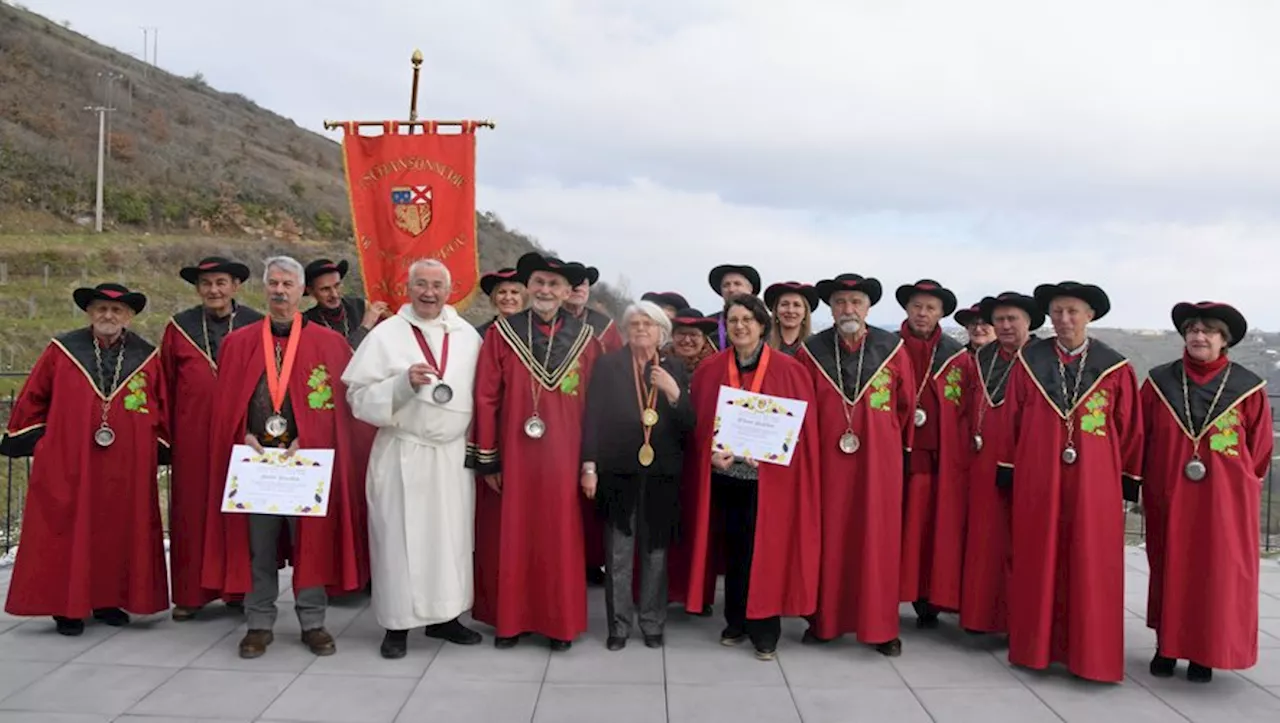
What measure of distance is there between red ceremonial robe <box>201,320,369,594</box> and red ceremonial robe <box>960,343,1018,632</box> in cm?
342

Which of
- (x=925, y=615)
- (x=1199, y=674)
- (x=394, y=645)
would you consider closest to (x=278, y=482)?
(x=394, y=645)

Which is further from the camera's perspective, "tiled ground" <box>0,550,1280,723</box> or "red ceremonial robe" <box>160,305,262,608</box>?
"red ceremonial robe" <box>160,305,262,608</box>

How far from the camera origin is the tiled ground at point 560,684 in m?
4.70

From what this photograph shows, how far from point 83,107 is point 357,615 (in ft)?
138

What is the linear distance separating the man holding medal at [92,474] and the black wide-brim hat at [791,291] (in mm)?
3621

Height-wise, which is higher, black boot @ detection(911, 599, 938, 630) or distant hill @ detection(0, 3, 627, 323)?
distant hill @ detection(0, 3, 627, 323)

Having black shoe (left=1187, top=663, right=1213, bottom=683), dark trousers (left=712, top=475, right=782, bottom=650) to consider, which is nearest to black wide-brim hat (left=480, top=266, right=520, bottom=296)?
dark trousers (left=712, top=475, right=782, bottom=650)

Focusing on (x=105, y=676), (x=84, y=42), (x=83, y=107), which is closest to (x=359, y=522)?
(x=105, y=676)

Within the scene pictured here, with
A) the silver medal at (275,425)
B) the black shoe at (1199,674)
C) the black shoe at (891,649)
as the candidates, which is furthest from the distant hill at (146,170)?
the black shoe at (1199,674)

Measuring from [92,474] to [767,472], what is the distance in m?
3.77

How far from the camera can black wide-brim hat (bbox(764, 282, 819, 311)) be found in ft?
19.7

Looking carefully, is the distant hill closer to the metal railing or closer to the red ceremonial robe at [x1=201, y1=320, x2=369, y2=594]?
the metal railing

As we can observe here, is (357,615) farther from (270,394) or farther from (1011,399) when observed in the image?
(1011,399)

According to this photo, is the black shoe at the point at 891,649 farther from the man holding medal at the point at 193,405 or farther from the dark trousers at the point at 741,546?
the man holding medal at the point at 193,405
